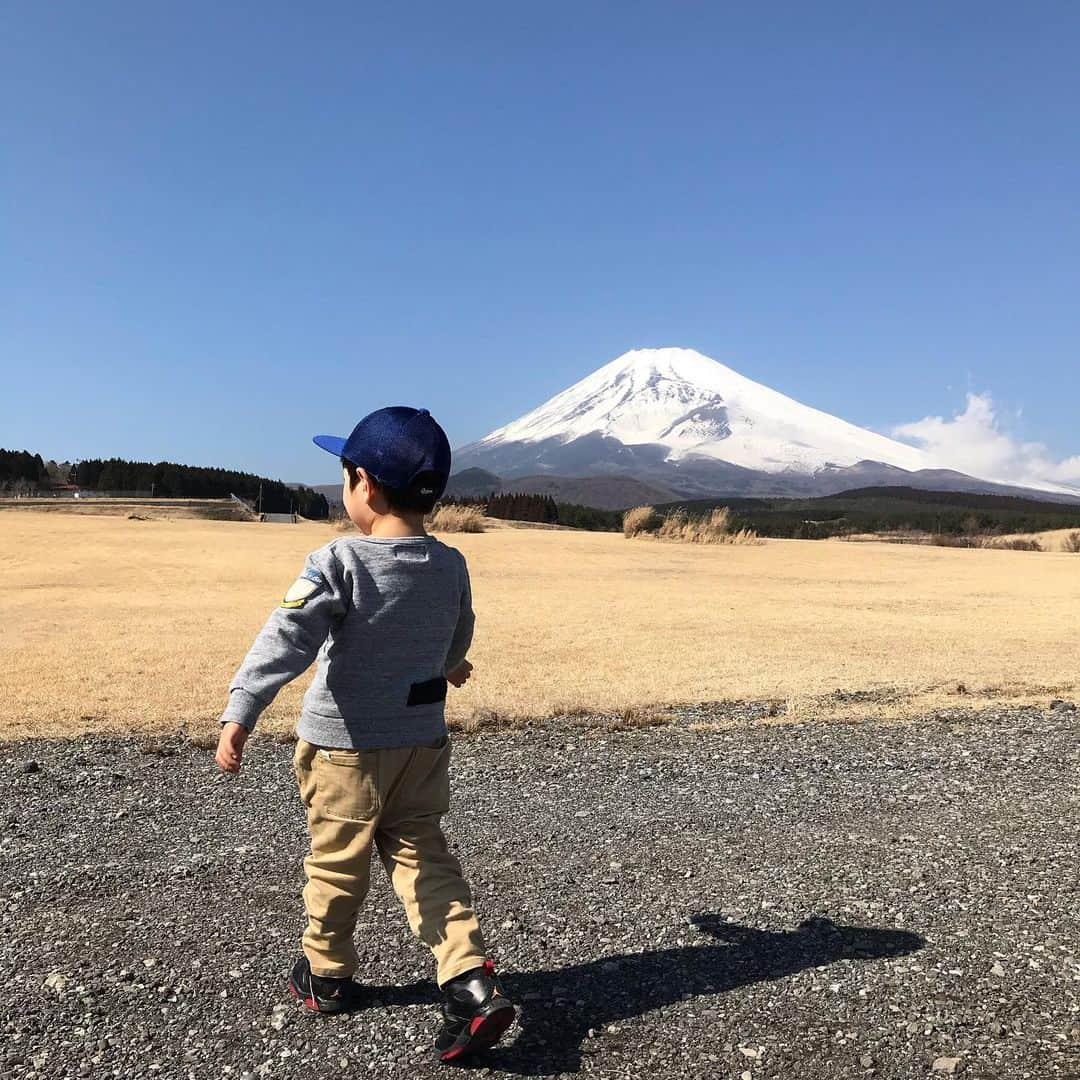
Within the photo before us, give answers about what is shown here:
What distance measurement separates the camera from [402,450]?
9.02 ft

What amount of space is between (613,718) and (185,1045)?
175 inches

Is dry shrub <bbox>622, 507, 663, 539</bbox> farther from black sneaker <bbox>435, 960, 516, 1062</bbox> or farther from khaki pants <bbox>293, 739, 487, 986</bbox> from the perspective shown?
black sneaker <bbox>435, 960, 516, 1062</bbox>

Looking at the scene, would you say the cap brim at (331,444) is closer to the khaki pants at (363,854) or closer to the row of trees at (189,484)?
the khaki pants at (363,854)

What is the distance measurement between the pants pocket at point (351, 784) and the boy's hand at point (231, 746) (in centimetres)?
25

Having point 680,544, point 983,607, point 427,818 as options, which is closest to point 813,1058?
point 427,818

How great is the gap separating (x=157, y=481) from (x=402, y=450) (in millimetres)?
63916

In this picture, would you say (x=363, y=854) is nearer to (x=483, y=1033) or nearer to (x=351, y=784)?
(x=351, y=784)

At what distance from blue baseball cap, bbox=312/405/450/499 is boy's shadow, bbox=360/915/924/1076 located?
146cm

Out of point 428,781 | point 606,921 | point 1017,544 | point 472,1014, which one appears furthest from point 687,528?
point 472,1014

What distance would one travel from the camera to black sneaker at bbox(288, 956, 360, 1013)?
8.66ft

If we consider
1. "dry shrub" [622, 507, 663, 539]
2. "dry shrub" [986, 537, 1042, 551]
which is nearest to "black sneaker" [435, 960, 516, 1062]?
"dry shrub" [622, 507, 663, 539]

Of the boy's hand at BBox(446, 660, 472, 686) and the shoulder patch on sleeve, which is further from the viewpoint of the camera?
the boy's hand at BBox(446, 660, 472, 686)

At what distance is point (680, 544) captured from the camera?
28.9 metres

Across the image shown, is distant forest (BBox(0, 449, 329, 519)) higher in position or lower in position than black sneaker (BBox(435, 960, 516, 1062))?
higher
